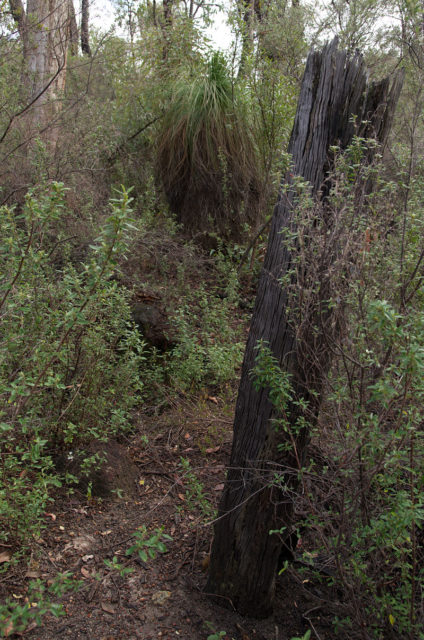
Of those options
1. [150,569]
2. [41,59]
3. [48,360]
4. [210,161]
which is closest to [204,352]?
[150,569]

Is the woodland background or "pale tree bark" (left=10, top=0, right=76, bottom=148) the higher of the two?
"pale tree bark" (left=10, top=0, right=76, bottom=148)

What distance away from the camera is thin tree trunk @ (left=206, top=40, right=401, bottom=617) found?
8.24 feet

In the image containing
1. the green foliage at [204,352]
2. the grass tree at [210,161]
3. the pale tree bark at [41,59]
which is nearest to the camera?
the green foliage at [204,352]

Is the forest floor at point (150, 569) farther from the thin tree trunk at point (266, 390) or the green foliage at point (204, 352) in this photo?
the green foliage at point (204, 352)

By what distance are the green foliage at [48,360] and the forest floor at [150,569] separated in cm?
24

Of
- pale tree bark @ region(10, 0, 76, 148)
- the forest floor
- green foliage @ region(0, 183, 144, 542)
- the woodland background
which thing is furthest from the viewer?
pale tree bark @ region(10, 0, 76, 148)

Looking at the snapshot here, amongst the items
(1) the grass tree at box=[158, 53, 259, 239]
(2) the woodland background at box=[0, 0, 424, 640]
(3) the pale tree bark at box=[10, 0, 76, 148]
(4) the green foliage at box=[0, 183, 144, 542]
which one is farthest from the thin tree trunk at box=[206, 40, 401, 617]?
(1) the grass tree at box=[158, 53, 259, 239]

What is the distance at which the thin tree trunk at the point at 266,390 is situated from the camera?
8.24ft

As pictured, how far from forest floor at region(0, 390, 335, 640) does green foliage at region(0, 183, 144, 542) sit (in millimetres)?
238

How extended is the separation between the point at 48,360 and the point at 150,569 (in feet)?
4.34

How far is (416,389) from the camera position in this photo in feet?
6.07

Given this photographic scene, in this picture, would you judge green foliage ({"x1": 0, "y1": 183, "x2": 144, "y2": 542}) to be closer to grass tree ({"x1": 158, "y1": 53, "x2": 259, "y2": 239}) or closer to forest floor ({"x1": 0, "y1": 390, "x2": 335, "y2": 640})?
forest floor ({"x1": 0, "y1": 390, "x2": 335, "y2": 640})

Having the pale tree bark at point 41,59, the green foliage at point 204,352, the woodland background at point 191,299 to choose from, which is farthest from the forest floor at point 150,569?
the pale tree bark at point 41,59

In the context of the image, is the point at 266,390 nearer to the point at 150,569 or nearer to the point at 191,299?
the point at 150,569
